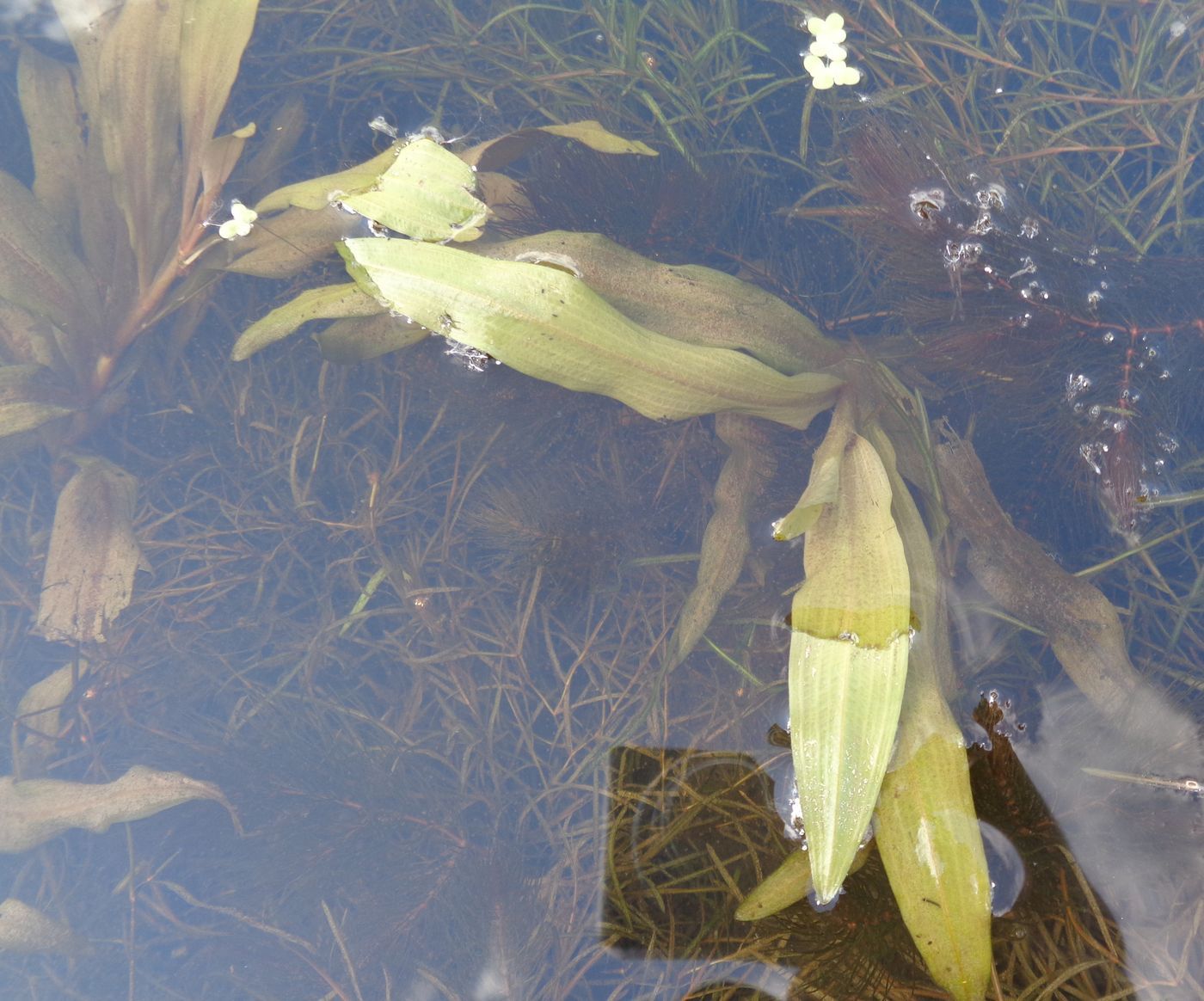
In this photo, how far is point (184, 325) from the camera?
7.75ft

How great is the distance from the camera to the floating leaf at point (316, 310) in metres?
1.96

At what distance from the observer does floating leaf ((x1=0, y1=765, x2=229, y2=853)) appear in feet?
7.39

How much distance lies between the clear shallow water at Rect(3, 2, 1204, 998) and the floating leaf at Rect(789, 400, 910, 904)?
286 mm

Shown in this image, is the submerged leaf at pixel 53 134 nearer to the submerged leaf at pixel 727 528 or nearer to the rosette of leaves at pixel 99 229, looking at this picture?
the rosette of leaves at pixel 99 229

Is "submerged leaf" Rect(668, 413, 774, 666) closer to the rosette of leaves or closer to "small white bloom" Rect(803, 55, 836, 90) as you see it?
"small white bloom" Rect(803, 55, 836, 90)

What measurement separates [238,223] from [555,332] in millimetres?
1032

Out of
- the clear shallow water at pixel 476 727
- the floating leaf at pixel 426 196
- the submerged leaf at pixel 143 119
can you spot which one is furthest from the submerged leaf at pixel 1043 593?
the submerged leaf at pixel 143 119

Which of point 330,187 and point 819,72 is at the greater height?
point 819,72

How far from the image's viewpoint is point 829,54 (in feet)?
7.07

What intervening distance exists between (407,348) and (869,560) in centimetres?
134

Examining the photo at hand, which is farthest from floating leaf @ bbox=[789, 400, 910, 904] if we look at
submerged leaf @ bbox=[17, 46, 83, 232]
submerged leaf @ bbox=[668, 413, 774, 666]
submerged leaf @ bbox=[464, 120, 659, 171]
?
submerged leaf @ bbox=[17, 46, 83, 232]

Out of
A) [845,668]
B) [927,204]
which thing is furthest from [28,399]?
[927,204]

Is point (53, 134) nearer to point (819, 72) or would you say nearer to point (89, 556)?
point (89, 556)

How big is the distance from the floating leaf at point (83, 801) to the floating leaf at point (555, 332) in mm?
1544
